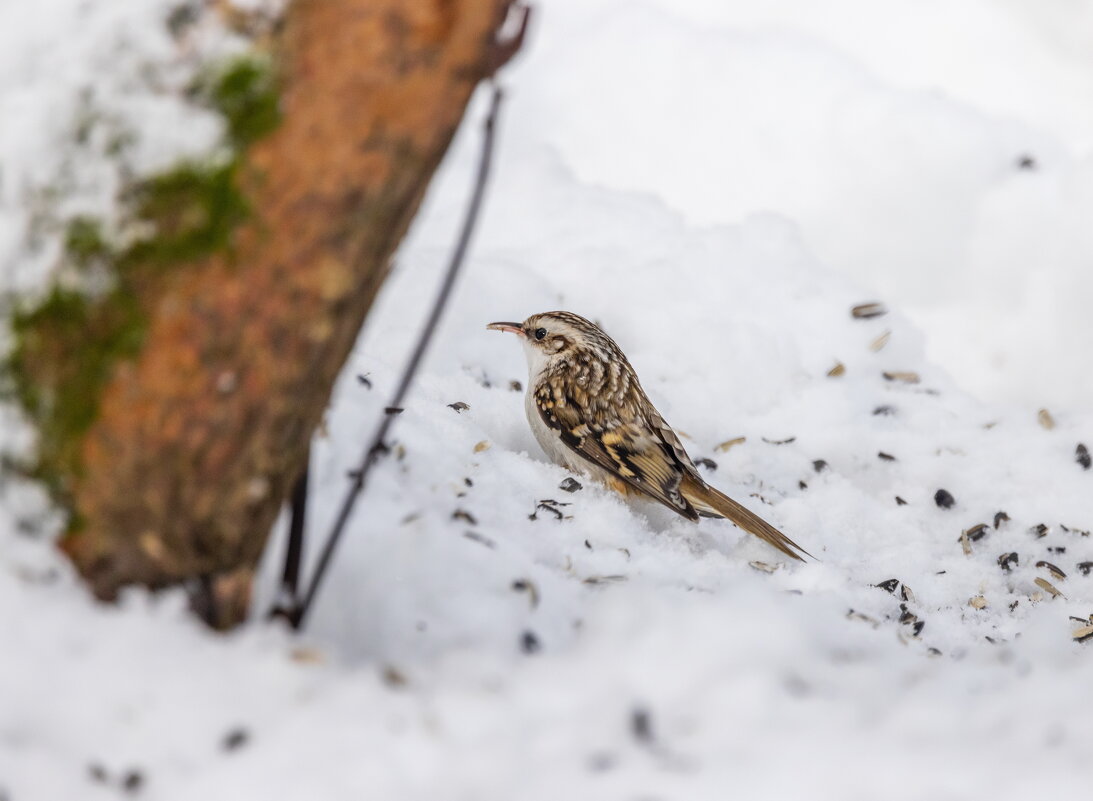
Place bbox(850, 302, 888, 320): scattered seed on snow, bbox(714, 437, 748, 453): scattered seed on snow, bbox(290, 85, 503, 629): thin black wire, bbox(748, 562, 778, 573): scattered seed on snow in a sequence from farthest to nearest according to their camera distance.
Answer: bbox(850, 302, 888, 320): scattered seed on snow → bbox(714, 437, 748, 453): scattered seed on snow → bbox(748, 562, 778, 573): scattered seed on snow → bbox(290, 85, 503, 629): thin black wire

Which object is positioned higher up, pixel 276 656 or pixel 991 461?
pixel 276 656

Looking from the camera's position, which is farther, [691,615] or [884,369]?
[884,369]

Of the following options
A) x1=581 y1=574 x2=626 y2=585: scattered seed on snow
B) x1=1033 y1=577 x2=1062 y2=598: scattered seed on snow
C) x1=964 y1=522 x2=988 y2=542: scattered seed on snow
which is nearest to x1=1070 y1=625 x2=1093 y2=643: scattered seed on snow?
x1=1033 y1=577 x2=1062 y2=598: scattered seed on snow

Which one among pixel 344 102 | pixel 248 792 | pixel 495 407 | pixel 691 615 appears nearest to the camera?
pixel 344 102

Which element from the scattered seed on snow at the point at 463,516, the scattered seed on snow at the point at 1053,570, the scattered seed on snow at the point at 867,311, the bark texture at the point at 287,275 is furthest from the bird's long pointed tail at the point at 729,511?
the bark texture at the point at 287,275

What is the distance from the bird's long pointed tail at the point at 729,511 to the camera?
3.97 m

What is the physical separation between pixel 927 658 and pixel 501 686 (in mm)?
1104

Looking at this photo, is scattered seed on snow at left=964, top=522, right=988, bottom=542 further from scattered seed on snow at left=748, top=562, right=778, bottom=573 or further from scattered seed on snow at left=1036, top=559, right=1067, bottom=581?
scattered seed on snow at left=748, top=562, right=778, bottom=573

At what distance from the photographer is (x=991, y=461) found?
4789 millimetres

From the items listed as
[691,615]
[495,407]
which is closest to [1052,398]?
[495,407]

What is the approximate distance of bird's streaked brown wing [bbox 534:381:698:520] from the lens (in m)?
4.16

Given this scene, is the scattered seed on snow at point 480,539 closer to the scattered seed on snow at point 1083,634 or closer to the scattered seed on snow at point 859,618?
the scattered seed on snow at point 859,618

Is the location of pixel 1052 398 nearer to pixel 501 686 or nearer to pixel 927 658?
pixel 927 658

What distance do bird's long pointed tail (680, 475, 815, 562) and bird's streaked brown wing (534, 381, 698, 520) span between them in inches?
2.6
